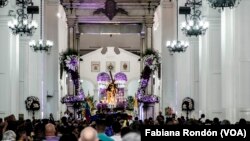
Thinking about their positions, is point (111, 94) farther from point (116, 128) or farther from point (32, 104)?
point (116, 128)

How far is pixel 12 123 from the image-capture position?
38.1 feet

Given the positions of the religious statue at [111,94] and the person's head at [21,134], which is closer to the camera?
the person's head at [21,134]

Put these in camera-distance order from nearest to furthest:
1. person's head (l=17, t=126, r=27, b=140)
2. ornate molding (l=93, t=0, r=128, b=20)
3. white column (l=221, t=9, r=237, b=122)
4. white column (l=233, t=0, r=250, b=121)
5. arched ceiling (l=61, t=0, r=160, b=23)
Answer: person's head (l=17, t=126, r=27, b=140) → white column (l=233, t=0, r=250, b=121) → white column (l=221, t=9, r=237, b=122) → ornate molding (l=93, t=0, r=128, b=20) → arched ceiling (l=61, t=0, r=160, b=23)

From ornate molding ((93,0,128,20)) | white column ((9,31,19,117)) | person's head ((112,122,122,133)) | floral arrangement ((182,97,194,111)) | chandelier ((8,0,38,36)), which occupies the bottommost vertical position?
floral arrangement ((182,97,194,111))

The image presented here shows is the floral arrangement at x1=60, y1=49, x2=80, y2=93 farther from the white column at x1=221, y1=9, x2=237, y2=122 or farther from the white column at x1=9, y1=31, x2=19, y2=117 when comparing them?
the white column at x1=221, y1=9, x2=237, y2=122

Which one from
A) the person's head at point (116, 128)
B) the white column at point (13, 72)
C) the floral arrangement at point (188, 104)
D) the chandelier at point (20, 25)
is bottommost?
the floral arrangement at point (188, 104)

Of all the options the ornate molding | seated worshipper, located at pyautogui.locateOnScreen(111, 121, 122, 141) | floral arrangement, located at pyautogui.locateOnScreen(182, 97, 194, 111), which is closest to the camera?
seated worshipper, located at pyautogui.locateOnScreen(111, 121, 122, 141)

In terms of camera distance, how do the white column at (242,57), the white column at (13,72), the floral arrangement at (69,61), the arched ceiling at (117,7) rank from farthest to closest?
the arched ceiling at (117,7), the floral arrangement at (69,61), the white column at (13,72), the white column at (242,57)

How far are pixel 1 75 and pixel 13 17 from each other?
75.3 inches

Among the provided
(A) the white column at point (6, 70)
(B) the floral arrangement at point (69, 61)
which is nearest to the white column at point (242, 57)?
(A) the white column at point (6, 70)

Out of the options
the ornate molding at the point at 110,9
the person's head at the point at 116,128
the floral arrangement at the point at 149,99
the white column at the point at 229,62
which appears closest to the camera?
the person's head at the point at 116,128

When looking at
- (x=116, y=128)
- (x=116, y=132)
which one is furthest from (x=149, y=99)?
(x=116, y=132)

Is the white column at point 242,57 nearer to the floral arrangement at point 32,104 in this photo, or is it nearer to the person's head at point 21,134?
the person's head at point 21,134

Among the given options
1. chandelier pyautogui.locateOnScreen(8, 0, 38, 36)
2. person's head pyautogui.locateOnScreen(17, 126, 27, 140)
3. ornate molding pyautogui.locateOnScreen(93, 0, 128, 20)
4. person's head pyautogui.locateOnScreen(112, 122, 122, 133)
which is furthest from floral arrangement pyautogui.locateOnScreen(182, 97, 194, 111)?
person's head pyautogui.locateOnScreen(17, 126, 27, 140)
